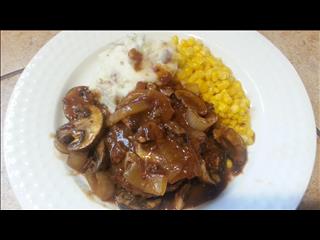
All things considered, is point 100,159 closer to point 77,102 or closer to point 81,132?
point 81,132

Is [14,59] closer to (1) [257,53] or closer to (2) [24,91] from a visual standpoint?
(2) [24,91]

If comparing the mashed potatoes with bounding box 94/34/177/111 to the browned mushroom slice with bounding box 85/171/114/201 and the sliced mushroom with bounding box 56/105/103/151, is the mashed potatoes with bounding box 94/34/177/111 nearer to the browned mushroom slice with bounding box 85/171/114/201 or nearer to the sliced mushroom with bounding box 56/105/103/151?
the sliced mushroom with bounding box 56/105/103/151

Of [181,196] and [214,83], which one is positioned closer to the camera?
[181,196]

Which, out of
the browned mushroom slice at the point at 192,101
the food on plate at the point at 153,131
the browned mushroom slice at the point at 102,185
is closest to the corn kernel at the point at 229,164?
the food on plate at the point at 153,131

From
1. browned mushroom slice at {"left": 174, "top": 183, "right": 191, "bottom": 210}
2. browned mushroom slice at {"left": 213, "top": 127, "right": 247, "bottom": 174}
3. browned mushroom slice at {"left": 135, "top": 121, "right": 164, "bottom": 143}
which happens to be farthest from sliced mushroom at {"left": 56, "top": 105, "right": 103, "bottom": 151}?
browned mushroom slice at {"left": 213, "top": 127, "right": 247, "bottom": 174}

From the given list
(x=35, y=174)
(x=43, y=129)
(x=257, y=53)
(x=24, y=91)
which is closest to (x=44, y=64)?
Result: (x=24, y=91)

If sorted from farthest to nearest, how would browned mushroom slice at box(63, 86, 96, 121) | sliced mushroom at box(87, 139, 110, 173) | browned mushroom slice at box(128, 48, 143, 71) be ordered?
browned mushroom slice at box(128, 48, 143, 71) < browned mushroom slice at box(63, 86, 96, 121) < sliced mushroom at box(87, 139, 110, 173)

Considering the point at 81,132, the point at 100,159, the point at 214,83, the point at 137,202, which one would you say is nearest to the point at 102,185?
the point at 100,159

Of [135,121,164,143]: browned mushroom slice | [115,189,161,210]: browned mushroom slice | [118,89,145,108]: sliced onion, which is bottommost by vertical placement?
[115,189,161,210]: browned mushroom slice
